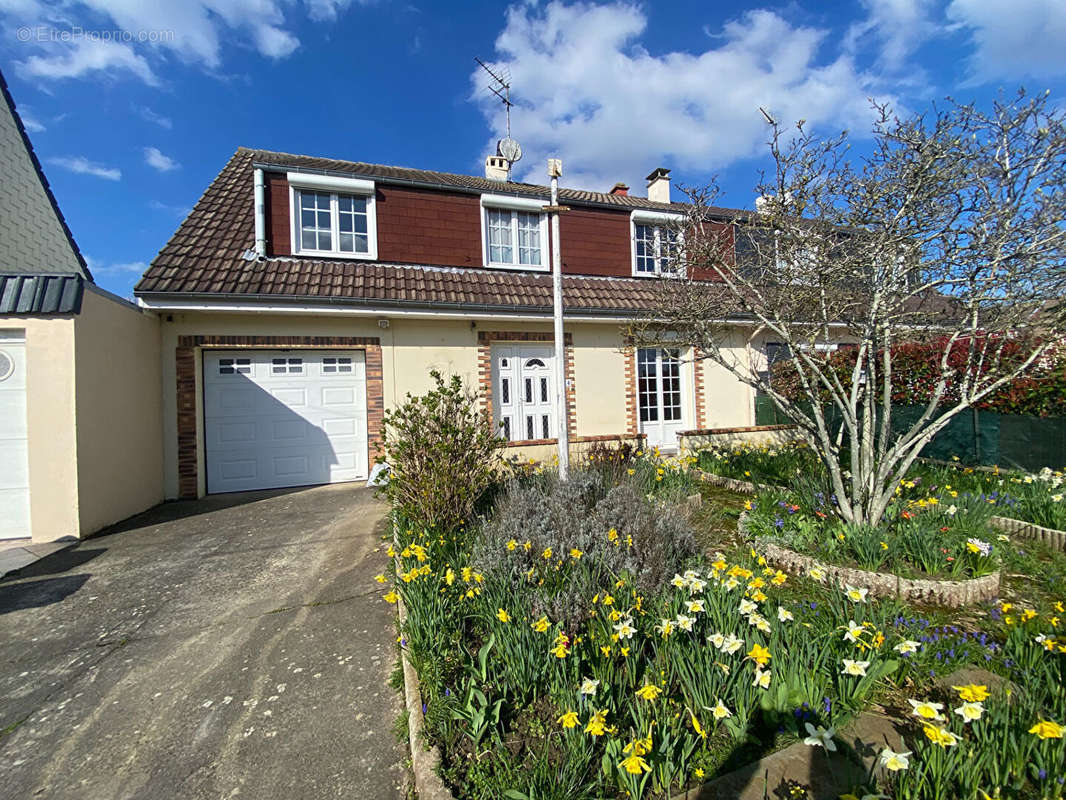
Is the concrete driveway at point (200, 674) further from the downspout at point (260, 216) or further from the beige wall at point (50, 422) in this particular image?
the downspout at point (260, 216)

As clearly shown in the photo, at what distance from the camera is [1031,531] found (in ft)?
13.9

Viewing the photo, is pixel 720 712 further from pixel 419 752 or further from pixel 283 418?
pixel 283 418

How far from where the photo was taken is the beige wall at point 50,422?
5.42 meters

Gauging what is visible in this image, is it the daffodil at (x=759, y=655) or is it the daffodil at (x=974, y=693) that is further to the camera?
the daffodil at (x=759, y=655)

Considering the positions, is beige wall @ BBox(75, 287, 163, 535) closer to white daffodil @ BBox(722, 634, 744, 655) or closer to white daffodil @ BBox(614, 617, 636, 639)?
white daffodil @ BBox(614, 617, 636, 639)

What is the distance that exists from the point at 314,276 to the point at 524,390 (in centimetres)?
431

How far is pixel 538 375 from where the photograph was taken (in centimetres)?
977

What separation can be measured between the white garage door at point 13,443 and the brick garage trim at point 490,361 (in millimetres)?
5968


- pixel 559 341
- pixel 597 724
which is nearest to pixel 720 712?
pixel 597 724

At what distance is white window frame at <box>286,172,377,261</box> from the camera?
8.73m

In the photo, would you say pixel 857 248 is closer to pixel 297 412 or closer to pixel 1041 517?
pixel 1041 517

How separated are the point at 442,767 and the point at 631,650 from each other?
0.99 metres

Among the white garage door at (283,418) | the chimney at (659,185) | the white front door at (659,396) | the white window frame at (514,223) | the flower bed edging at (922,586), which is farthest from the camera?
the chimney at (659,185)

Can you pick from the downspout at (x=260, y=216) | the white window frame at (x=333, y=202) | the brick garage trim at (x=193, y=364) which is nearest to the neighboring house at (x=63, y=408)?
the brick garage trim at (x=193, y=364)
